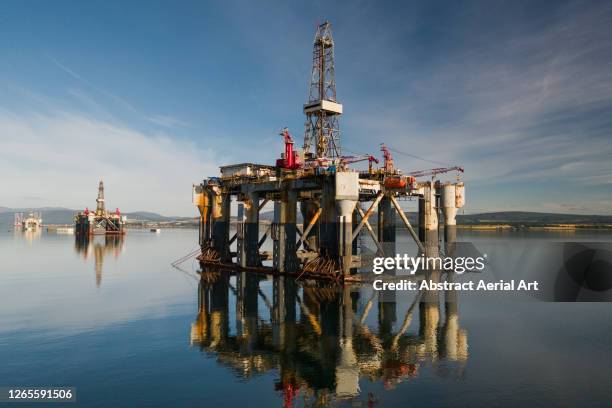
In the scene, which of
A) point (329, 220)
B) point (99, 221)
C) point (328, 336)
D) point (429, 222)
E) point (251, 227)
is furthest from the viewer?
point (99, 221)

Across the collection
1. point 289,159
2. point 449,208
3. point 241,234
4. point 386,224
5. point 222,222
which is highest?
point 289,159

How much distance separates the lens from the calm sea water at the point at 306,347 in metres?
20.2

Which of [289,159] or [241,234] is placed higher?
[289,159]

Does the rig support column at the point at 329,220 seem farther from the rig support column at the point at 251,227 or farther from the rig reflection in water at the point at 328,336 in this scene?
the rig support column at the point at 251,227

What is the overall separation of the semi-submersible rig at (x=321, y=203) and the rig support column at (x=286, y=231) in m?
0.13

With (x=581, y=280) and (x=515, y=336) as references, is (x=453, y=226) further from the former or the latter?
(x=515, y=336)

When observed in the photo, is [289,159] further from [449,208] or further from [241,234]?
[449,208]

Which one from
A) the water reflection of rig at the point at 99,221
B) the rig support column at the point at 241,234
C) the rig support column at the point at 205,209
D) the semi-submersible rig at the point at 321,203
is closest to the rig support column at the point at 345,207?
the semi-submersible rig at the point at 321,203

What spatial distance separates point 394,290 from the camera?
48.3 m

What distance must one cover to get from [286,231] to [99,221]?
6303 inches

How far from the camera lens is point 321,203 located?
172 ft

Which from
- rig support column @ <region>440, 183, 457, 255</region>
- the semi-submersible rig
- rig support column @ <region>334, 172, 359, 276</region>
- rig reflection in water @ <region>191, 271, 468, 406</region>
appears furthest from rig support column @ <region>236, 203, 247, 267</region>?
rig support column @ <region>440, 183, 457, 255</region>

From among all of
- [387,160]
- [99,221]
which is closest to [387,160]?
[387,160]

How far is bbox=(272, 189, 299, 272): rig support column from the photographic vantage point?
183ft
